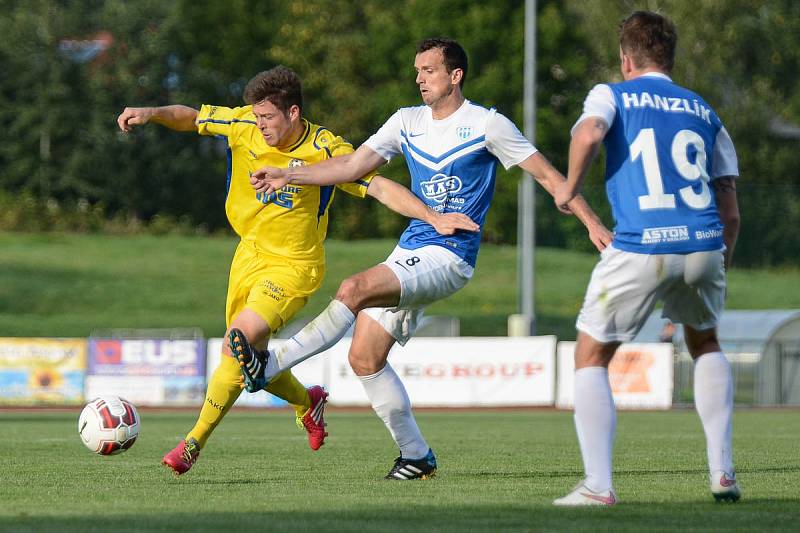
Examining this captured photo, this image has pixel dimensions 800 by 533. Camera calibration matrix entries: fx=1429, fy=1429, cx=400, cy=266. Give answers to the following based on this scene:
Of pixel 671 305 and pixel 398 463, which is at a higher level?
pixel 671 305

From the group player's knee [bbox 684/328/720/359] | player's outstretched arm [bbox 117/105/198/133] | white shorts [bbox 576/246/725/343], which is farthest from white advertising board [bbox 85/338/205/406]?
white shorts [bbox 576/246/725/343]

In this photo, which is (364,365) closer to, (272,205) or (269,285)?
(269,285)

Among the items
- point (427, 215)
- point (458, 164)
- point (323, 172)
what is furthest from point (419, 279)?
point (323, 172)

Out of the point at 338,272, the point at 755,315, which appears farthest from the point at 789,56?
the point at 755,315

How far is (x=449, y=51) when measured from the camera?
28.0 feet

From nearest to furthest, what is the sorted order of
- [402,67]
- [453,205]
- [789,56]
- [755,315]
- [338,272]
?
[453,205] < [755,315] < [338,272] < [789,56] < [402,67]

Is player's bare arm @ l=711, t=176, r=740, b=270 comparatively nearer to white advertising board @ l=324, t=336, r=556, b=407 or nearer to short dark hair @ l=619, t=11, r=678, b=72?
short dark hair @ l=619, t=11, r=678, b=72

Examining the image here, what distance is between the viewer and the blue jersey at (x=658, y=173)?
6676mm

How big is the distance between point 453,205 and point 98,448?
112 inches

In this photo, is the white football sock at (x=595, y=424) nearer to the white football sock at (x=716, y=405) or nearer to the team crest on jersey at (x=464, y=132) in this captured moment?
the white football sock at (x=716, y=405)

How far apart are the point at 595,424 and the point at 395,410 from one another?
7.36 feet

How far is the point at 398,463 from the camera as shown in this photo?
8.70 metres

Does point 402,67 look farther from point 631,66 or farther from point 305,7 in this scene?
point 631,66

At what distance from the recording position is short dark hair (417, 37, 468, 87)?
850 cm
